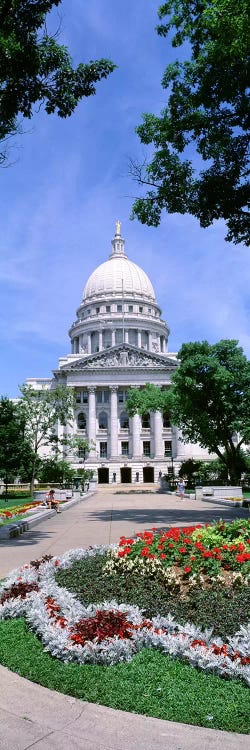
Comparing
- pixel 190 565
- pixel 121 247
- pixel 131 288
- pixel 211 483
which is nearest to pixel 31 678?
pixel 190 565

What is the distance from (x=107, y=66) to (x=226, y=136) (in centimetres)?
532

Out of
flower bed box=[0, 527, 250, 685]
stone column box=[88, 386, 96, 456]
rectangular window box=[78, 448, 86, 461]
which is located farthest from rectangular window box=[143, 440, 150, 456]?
flower bed box=[0, 527, 250, 685]

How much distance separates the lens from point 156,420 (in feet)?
283

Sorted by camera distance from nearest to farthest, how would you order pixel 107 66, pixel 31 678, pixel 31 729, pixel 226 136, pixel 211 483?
pixel 31 729 < pixel 31 678 < pixel 107 66 < pixel 226 136 < pixel 211 483

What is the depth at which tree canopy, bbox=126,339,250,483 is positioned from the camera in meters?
39.2

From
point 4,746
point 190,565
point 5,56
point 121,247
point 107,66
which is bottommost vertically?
point 4,746

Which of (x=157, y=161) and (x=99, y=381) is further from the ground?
(x=99, y=381)

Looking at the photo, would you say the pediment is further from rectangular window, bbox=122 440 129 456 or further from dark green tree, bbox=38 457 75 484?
dark green tree, bbox=38 457 75 484

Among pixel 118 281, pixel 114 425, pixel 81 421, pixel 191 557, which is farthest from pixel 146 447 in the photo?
pixel 191 557

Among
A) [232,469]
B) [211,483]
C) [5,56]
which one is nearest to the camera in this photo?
[5,56]

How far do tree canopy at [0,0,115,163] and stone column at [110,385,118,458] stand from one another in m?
71.4

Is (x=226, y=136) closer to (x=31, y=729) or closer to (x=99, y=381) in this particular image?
(x=31, y=729)

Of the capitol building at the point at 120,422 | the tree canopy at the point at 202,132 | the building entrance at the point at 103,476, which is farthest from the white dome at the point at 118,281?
the tree canopy at the point at 202,132

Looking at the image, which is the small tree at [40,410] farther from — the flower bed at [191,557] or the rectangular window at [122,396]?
the flower bed at [191,557]
